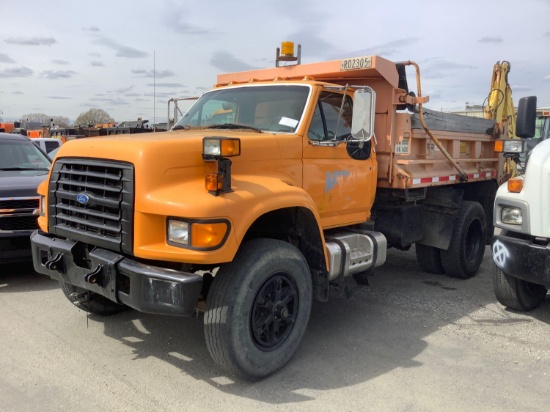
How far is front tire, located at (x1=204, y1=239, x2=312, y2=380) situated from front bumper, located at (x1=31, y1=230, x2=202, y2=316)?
249 millimetres

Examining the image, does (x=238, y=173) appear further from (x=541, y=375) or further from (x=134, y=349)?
(x=541, y=375)

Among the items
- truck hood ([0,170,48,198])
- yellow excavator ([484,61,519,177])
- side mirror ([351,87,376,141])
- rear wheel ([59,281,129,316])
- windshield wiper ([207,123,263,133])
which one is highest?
yellow excavator ([484,61,519,177])

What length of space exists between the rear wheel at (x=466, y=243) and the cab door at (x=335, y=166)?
202 centimetres

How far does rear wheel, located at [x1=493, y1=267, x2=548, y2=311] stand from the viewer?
16.6ft

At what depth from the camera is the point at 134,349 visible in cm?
420

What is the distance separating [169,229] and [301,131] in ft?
5.26

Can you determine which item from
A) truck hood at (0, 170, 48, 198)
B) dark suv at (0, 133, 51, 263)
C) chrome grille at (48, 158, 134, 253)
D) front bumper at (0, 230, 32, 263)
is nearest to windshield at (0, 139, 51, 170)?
truck hood at (0, 170, 48, 198)

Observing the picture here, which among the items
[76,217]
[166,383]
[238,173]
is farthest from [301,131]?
[166,383]

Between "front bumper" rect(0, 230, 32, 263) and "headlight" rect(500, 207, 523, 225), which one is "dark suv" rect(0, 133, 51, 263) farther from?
"headlight" rect(500, 207, 523, 225)

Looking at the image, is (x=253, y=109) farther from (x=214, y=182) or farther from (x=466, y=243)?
(x=466, y=243)

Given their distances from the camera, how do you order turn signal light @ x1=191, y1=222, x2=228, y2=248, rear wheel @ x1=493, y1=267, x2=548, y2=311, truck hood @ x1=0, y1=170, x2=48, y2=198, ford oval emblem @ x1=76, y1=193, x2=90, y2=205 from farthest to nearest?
truck hood @ x1=0, y1=170, x2=48, y2=198
rear wheel @ x1=493, y1=267, x2=548, y2=311
ford oval emblem @ x1=76, y1=193, x2=90, y2=205
turn signal light @ x1=191, y1=222, x2=228, y2=248

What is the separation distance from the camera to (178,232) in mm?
3201

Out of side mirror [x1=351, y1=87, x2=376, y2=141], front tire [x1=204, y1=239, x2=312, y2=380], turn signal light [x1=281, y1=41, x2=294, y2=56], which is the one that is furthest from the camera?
turn signal light [x1=281, y1=41, x2=294, y2=56]

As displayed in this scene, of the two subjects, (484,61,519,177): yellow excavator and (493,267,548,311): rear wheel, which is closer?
(493,267,548,311): rear wheel
